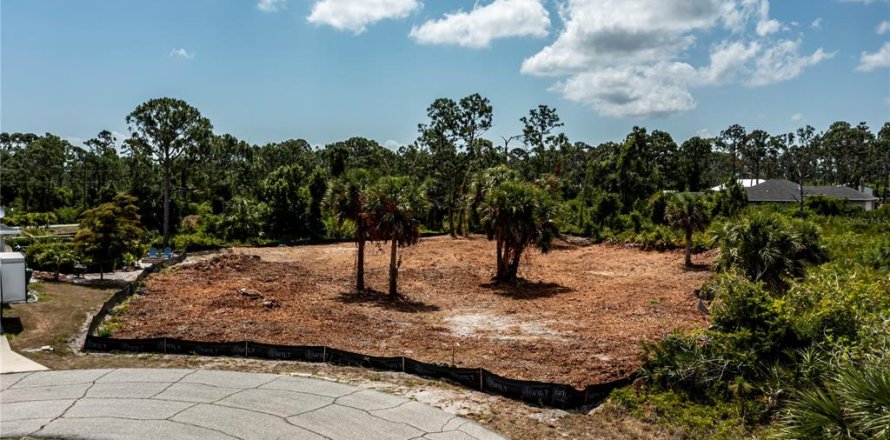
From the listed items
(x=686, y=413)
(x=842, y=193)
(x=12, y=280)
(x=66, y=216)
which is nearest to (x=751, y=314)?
(x=686, y=413)

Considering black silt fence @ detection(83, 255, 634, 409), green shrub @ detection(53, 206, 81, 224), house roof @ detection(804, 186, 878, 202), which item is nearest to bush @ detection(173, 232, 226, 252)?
black silt fence @ detection(83, 255, 634, 409)

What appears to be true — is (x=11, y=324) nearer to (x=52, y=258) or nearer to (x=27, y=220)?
(x=52, y=258)

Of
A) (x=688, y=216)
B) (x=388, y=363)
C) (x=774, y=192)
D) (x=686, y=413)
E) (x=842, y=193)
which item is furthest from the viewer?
(x=842, y=193)

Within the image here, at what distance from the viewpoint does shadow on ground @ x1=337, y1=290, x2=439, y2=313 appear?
2228cm

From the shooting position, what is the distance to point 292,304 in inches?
862

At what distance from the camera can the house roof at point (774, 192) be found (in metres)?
62.3

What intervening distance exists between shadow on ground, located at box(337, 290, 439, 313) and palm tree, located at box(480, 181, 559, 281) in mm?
5461

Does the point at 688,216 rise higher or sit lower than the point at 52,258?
higher

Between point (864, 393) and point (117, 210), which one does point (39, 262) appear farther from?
point (864, 393)

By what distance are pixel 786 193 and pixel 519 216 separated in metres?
51.0

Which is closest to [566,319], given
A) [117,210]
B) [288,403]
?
[288,403]

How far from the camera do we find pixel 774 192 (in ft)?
211

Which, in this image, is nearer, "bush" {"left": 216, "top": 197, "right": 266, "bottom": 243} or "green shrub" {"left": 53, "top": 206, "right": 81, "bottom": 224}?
"bush" {"left": 216, "top": 197, "right": 266, "bottom": 243}

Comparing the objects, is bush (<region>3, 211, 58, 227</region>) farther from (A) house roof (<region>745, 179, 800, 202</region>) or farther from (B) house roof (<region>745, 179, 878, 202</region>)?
(B) house roof (<region>745, 179, 878, 202</region>)
